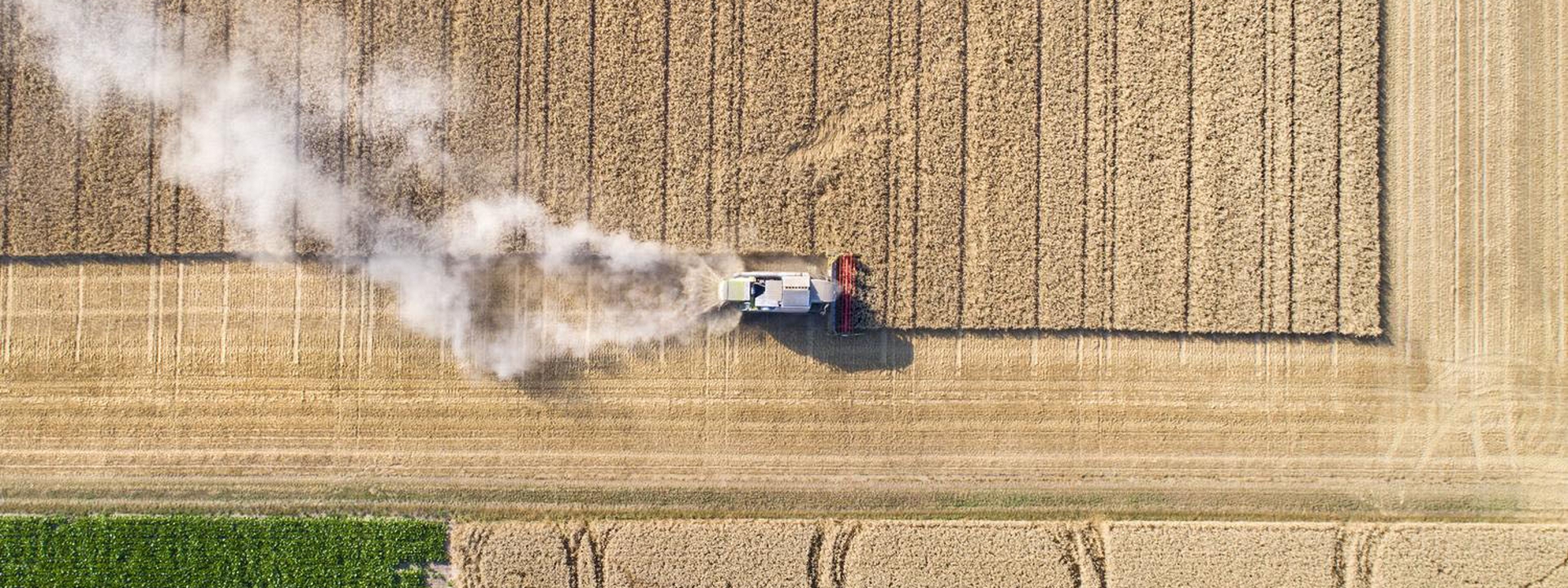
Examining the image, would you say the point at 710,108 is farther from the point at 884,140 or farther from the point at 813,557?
the point at 813,557

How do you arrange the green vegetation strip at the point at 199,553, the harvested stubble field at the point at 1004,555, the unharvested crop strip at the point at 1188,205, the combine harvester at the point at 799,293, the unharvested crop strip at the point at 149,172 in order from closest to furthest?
the combine harvester at the point at 799,293 → the harvested stubble field at the point at 1004,555 → the green vegetation strip at the point at 199,553 → the unharvested crop strip at the point at 1188,205 → the unharvested crop strip at the point at 149,172

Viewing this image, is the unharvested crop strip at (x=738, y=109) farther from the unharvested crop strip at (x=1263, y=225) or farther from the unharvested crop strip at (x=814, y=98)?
the unharvested crop strip at (x=1263, y=225)

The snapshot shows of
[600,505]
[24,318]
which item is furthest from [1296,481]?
[24,318]

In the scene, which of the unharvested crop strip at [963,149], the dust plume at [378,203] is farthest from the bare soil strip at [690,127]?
the unharvested crop strip at [963,149]

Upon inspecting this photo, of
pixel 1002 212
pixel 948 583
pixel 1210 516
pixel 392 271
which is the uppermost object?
pixel 1002 212

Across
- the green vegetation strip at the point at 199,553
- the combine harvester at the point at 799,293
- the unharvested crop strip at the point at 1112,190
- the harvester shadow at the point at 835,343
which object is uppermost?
the unharvested crop strip at the point at 1112,190

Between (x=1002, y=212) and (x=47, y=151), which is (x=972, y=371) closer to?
(x=1002, y=212)

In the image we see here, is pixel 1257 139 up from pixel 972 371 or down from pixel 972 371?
up

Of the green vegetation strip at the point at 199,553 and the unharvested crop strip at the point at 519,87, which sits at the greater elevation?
the unharvested crop strip at the point at 519,87

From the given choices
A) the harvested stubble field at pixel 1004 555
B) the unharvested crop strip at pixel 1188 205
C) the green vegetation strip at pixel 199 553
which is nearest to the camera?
the harvested stubble field at pixel 1004 555
